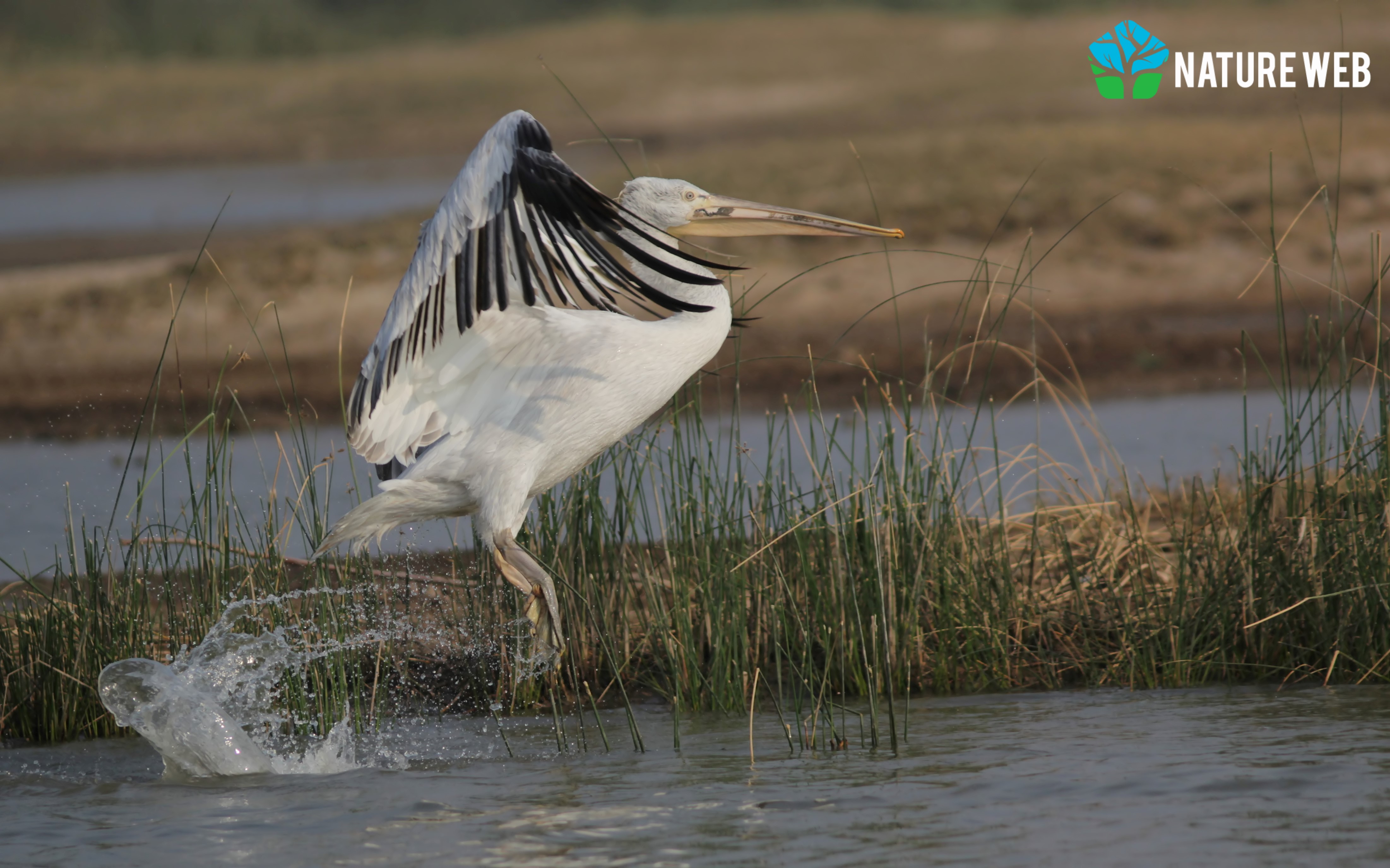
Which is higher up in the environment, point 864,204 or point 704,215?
point 864,204

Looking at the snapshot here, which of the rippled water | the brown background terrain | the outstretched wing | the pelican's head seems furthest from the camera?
the brown background terrain

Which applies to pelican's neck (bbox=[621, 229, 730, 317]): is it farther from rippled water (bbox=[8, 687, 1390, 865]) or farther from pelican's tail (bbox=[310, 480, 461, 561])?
rippled water (bbox=[8, 687, 1390, 865])

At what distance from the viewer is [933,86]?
26656 mm

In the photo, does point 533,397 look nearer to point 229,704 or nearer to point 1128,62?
point 229,704

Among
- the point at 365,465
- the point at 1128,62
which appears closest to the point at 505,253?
the point at 365,465

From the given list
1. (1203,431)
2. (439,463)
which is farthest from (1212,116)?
(439,463)

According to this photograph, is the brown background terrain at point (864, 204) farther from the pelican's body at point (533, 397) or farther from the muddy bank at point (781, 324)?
the pelican's body at point (533, 397)

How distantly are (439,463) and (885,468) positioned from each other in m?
1.48

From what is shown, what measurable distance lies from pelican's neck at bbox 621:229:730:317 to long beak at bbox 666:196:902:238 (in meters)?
0.24

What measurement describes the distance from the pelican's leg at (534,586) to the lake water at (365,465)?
3.44 ft

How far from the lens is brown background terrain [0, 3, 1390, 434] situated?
12984mm

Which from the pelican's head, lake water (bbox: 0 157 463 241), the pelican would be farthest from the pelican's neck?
lake water (bbox: 0 157 463 241)

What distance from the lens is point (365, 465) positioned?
9.94 m

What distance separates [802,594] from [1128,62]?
76.2ft
